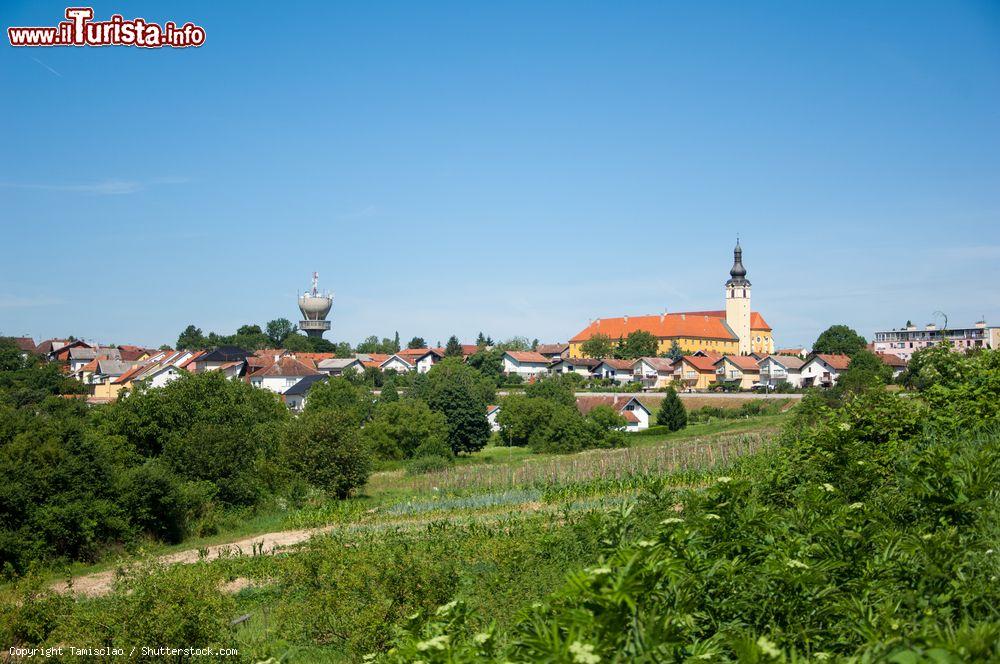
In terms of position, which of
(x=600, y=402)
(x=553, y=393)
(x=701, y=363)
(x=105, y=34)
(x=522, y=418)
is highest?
(x=105, y=34)

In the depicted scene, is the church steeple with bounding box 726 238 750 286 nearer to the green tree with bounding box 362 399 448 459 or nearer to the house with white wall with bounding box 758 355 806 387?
the house with white wall with bounding box 758 355 806 387

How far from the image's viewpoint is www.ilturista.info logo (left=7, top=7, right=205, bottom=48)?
1612cm

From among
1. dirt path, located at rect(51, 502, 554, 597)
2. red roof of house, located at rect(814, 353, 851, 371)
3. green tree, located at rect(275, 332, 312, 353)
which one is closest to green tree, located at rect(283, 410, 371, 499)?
dirt path, located at rect(51, 502, 554, 597)

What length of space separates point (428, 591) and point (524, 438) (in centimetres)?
4821

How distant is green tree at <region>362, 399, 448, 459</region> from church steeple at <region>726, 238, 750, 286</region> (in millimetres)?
89135

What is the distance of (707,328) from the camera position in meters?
132

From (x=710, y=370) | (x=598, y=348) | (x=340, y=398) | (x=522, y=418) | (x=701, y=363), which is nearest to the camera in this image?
(x=522, y=418)

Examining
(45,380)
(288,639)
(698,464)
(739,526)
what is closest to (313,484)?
(698,464)

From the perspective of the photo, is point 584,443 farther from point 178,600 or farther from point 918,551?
point 918,551

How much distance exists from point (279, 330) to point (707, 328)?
2829 inches

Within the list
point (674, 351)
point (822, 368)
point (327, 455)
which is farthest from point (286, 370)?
point (674, 351)

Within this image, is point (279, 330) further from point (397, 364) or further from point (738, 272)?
point (738, 272)

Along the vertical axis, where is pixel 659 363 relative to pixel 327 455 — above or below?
above

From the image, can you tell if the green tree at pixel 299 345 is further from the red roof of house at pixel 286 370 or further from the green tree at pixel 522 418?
the green tree at pixel 522 418
